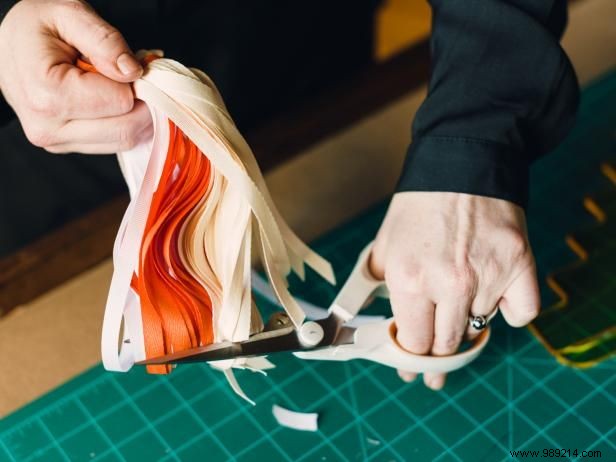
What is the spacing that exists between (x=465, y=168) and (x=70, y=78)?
0.42m

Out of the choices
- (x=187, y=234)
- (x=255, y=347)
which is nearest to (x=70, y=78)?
(x=187, y=234)

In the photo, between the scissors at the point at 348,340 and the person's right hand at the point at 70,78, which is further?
the scissors at the point at 348,340

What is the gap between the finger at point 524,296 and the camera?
0.81m

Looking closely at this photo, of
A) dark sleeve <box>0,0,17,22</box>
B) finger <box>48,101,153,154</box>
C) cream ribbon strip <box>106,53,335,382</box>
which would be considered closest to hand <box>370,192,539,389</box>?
cream ribbon strip <box>106,53,335,382</box>

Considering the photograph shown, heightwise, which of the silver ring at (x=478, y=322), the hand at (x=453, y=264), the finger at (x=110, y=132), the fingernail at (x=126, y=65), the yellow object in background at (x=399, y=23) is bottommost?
the yellow object in background at (x=399, y=23)

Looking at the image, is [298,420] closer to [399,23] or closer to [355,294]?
[355,294]

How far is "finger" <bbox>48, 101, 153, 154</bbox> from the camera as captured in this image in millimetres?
749

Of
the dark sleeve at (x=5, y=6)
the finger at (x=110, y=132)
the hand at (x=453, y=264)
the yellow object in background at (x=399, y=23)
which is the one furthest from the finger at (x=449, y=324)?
the yellow object in background at (x=399, y=23)

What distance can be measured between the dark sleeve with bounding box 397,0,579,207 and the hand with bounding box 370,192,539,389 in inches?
0.9

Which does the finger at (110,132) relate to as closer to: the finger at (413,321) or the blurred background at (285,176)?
A: the blurred background at (285,176)

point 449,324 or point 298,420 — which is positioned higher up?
point 449,324

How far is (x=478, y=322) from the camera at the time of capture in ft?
2.70

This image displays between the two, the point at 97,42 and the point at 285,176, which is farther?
the point at 285,176

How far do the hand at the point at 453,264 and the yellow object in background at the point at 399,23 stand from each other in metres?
1.40
